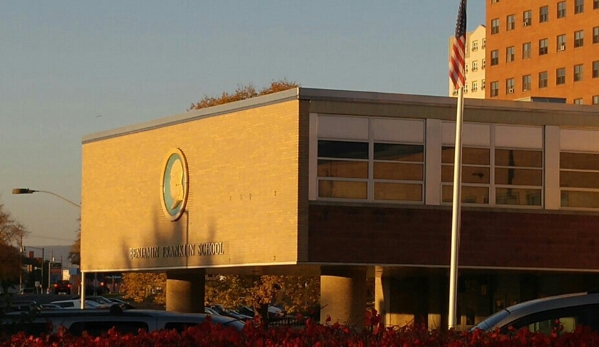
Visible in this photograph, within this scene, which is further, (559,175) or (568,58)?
(568,58)

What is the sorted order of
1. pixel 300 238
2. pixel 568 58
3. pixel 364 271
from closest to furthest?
pixel 300 238
pixel 364 271
pixel 568 58

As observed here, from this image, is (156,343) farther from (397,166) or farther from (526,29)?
(526,29)

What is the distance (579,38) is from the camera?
299 ft

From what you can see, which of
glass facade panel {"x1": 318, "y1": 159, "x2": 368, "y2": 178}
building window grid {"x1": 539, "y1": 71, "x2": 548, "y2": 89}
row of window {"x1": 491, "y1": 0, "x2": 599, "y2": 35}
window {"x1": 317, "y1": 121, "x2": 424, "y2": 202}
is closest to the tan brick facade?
glass facade panel {"x1": 318, "y1": 159, "x2": 368, "y2": 178}

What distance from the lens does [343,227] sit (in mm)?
32406

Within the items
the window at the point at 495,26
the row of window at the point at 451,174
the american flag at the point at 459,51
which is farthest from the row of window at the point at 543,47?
the american flag at the point at 459,51

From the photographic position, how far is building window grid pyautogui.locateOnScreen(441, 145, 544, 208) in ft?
109

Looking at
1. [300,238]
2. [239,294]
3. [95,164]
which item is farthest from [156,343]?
[239,294]

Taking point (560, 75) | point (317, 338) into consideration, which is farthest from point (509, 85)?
point (317, 338)

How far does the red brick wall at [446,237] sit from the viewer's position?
32375 mm

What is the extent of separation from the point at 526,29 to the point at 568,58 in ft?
16.6

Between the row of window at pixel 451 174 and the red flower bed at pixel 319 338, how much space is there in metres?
21.3

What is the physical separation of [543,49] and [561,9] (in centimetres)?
356

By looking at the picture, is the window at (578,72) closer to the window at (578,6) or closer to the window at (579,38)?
the window at (579,38)
